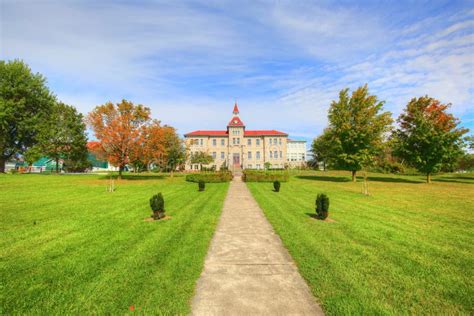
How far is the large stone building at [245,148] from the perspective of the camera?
2311 inches

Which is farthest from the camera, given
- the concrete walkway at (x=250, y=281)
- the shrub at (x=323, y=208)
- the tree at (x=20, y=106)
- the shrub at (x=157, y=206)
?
the tree at (x=20, y=106)

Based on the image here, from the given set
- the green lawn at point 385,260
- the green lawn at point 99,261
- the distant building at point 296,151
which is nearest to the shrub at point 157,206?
the green lawn at point 99,261

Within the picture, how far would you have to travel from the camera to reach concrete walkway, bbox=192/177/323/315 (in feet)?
11.4

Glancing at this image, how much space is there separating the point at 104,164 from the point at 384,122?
83867 millimetres

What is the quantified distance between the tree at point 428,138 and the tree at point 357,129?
4.11m

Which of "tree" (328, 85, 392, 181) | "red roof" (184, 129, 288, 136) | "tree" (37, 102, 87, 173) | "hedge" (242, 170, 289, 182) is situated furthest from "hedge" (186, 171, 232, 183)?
"red roof" (184, 129, 288, 136)

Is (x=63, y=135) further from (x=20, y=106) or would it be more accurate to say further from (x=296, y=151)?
(x=296, y=151)

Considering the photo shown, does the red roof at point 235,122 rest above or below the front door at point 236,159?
above

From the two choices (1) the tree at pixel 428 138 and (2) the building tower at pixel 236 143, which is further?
(2) the building tower at pixel 236 143

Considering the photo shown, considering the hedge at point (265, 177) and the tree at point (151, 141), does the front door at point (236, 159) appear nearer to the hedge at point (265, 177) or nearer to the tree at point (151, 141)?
Answer: the hedge at point (265, 177)

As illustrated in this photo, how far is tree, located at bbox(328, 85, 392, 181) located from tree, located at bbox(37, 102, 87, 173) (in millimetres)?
47099

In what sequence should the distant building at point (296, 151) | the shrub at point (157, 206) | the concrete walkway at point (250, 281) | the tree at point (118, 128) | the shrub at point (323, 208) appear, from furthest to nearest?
the distant building at point (296, 151) → the tree at point (118, 128) → the shrub at point (323, 208) → the shrub at point (157, 206) → the concrete walkway at point (250, 281)

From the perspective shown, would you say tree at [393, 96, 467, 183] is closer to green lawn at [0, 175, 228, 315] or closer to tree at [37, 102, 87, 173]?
green lawn at [0, 175, 228, 315]

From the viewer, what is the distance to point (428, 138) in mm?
27781
